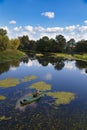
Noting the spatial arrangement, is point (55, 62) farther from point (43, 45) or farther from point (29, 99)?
point (43, 45)

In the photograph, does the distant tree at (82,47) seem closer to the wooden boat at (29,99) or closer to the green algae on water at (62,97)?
the green algae on water at (62,97)

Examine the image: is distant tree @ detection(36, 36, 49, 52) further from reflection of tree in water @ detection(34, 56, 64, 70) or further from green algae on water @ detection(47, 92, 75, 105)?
green algae on water @ detection(47, 92, 75, 105)

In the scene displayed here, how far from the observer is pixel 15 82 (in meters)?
45.8

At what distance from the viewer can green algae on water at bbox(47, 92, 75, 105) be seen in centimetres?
3264

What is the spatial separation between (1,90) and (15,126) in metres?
16.9

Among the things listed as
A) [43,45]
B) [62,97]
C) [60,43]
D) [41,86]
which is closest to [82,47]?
[60,43]

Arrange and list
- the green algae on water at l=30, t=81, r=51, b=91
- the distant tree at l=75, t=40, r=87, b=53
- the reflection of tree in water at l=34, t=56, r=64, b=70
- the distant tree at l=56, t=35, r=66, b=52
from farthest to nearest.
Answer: the distant tree at l=75, t=40, r=87, b=53 → the distant tree at l=56, t=35, r=66, b=52 → the reflection of tree in water at l=34, t=56, r=64, b=70 → the green algae on water at l=30, t=81, r=51, b=91

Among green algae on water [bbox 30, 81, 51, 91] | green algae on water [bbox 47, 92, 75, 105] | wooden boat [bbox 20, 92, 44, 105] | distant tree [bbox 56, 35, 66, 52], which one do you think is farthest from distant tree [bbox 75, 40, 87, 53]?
wooden boat [bbox 20, 92, 44, 105]

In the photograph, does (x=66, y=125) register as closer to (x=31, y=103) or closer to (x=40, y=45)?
(x=31, y=103)

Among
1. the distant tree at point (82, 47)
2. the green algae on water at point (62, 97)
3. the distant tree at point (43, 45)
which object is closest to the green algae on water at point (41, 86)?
the green algae on water at point (62, 97)

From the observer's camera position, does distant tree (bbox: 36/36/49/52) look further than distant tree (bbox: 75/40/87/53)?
Yes

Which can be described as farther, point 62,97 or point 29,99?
point 62,97

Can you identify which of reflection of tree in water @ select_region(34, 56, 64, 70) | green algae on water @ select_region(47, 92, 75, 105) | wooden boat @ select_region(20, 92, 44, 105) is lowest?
reflection of tree in water @ select_region(34, 56, 64, 70)

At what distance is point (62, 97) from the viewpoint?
3497 cm
